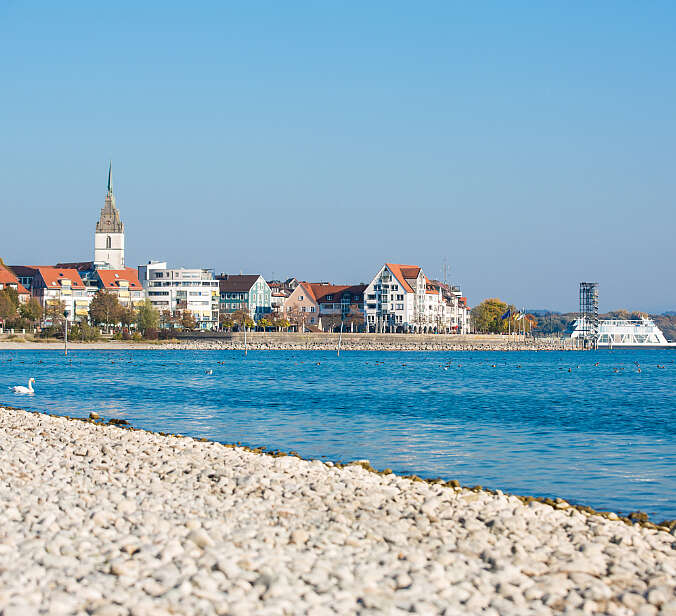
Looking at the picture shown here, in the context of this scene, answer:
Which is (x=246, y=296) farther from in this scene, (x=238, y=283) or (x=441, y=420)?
(x=441, y=420)

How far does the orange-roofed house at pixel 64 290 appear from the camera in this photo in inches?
5413

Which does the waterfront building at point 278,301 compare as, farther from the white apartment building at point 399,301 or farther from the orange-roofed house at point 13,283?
the orange-roofed house at point 13,283

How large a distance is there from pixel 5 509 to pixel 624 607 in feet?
24.5

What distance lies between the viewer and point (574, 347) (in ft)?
522

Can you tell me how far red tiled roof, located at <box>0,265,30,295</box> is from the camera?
13725 cm

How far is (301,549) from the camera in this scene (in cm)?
999

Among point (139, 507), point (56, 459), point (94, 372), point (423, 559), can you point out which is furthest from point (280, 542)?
point (94, 372)

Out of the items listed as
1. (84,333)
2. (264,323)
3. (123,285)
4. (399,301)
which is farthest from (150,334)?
(399,301)

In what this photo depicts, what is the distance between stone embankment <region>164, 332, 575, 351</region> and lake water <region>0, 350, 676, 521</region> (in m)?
66.1

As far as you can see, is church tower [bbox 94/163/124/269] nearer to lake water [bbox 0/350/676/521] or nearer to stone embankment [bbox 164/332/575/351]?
stone embankment [bbox 164/332/575/351]

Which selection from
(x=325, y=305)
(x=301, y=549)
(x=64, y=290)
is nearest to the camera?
(x=301, y=549)

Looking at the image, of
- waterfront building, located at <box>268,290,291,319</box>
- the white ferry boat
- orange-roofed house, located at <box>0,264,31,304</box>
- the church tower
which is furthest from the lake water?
the church tower

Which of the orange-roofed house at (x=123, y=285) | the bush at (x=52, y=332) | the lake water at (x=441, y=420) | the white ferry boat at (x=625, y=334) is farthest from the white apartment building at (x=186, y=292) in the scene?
the lake water at (x=441, y=420)

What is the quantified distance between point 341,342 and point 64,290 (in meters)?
44.2
